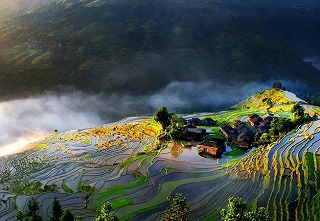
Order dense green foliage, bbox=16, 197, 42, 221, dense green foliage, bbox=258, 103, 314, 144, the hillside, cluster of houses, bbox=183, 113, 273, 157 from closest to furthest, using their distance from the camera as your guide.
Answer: dense green foliage, bbox=16, 197, 42, 221 < the hillside < cluster of houses, bbox=183, 113, 273, 157 < dense green foliage, bbox=258, 103, 314, 144

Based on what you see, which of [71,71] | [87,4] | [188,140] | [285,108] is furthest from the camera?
[87,4]

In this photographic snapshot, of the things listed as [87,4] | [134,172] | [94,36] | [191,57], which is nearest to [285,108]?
[134,172]

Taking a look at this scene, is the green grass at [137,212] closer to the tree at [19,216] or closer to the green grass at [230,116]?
the tree at [19,216]

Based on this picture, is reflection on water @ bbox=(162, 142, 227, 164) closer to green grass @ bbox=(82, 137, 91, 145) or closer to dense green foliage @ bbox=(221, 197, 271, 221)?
green grass @ bbox=(82, 137, 91, 145)

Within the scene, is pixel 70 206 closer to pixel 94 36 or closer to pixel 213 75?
pixel 213 75

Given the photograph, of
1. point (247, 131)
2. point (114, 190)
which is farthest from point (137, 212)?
point (247, 131)

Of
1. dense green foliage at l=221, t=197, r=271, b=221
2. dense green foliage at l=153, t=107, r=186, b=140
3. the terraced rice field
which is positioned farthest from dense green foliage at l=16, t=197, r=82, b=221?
dense green foliage at l=153, t=107, r=186, b=140
